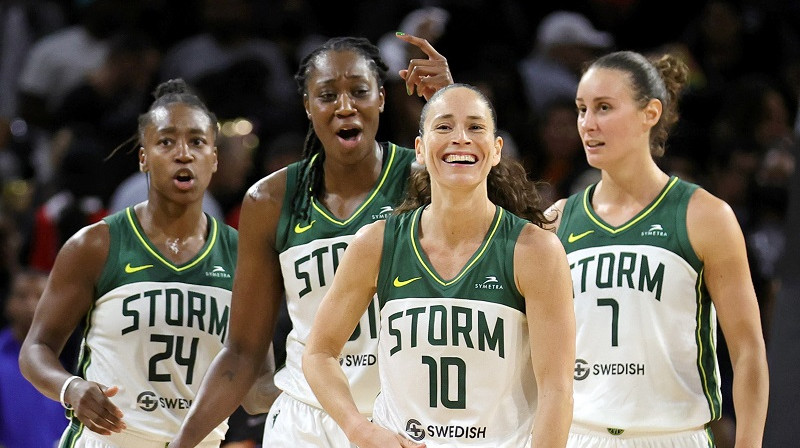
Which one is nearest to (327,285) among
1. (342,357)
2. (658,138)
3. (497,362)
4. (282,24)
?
(342,357)

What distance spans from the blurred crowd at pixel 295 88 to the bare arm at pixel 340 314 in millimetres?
3675

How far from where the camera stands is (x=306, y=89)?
15.3 feet

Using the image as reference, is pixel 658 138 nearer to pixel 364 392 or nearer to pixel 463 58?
pixel 364 392

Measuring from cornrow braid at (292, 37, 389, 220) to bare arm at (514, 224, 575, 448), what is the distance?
1.10 m

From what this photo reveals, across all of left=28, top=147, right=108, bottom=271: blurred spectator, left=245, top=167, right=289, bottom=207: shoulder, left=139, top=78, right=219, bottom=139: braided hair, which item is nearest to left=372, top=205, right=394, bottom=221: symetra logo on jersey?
left=245, top=167, right=289, bottom=207: shoulder

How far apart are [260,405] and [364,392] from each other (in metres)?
0.76

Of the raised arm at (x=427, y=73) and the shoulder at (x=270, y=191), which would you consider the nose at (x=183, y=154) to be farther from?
the raised arm at (x=427, y=73)

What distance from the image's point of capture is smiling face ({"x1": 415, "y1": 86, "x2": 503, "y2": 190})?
12.5 feet

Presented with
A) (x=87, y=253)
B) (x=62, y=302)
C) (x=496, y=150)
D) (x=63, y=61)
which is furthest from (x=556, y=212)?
(x=63, y=61)

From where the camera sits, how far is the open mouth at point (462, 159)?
380cm

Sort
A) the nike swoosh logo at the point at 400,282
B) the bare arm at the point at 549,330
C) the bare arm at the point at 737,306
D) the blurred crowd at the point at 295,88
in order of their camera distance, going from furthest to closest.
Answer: the blurred crowd at the point at 295,88 → the bare arm at the point at 737,306 → the nike swoosh logo at the point at 400,282 → the bare arm at the point at 549,330

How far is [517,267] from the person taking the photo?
3.78 m

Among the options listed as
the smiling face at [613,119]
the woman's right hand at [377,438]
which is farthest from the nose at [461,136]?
the smiling face at [613,119]

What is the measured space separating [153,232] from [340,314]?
1404 millimetres
